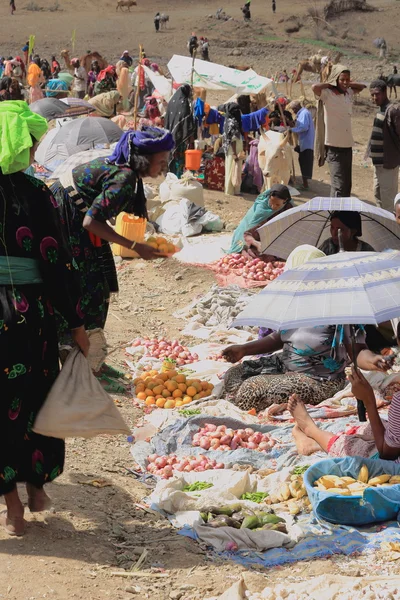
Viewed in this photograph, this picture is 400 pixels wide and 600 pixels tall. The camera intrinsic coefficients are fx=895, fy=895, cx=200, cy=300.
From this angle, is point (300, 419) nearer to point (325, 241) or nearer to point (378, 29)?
point (325, 241)

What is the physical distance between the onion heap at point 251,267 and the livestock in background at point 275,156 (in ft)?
10.6

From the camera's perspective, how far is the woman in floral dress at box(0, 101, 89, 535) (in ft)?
11.1

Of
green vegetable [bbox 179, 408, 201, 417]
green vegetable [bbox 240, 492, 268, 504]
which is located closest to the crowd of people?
green vegetable [bbox 179, 408, 201, 417]

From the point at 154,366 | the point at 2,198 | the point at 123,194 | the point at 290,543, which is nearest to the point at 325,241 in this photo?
the point at 154,366

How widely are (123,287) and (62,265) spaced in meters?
5.84

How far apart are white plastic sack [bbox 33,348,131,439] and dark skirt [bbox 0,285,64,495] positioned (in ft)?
0.20

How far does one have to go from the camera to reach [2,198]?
3.38m

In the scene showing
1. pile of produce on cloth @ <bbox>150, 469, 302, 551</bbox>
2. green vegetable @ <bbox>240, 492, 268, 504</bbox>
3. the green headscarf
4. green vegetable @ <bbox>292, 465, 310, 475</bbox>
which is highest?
the green headscarf

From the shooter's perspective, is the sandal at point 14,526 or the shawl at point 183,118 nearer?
the sandal at point 14,526

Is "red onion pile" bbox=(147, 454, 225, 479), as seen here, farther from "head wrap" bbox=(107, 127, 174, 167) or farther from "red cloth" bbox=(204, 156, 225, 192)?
"red cloth" bbox=(204, 156, 225, 192)

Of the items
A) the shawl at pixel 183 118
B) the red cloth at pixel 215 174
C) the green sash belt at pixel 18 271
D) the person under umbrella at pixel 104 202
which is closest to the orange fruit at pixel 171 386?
the person under umbrella at pixel 104 202

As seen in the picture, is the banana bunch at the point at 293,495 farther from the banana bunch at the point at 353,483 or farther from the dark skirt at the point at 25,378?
the dark skirt at the point at 25,378

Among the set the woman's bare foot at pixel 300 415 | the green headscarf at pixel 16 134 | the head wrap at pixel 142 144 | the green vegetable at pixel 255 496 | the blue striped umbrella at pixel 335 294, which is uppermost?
the green headscarf at pixel 16 134

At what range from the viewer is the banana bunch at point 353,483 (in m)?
3.99
